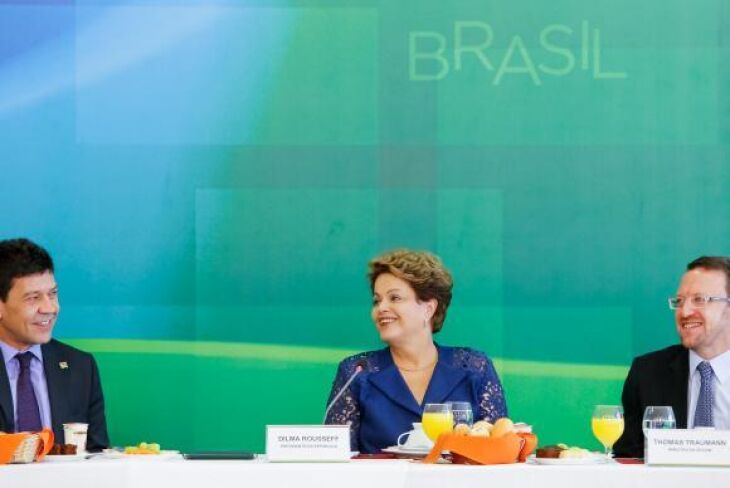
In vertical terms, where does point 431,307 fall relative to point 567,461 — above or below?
above

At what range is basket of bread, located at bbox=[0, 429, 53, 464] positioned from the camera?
3123mm

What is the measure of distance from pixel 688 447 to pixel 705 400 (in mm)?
1009

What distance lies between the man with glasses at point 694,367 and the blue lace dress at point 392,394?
489 millimetres

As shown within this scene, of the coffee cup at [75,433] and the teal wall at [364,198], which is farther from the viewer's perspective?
the teal wall at [364,198]

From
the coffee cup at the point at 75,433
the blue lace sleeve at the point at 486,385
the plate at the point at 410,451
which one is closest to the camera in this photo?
the plate at the point at 410,451

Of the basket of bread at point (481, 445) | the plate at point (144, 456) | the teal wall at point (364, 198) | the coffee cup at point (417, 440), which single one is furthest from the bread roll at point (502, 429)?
the teal wall at point (364, 198)

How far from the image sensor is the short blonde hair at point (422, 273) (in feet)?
14.7

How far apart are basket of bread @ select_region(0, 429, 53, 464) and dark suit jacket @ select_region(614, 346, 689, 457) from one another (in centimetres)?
189

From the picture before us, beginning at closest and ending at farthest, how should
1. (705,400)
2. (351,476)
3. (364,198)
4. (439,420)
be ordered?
(351,476) < (439,420) < (705,400) < (364,198)

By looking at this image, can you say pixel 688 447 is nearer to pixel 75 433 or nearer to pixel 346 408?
pixel 346 408

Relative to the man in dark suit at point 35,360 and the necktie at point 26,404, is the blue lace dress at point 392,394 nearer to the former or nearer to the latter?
the man in dark suit at point 35,360

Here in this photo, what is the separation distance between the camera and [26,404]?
4.43 meters

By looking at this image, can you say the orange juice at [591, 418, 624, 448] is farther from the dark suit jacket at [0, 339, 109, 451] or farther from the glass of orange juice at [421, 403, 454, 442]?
the dark suit jacket at [0, 339, 109, 451]

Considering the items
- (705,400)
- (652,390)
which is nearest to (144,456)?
(652,390)
